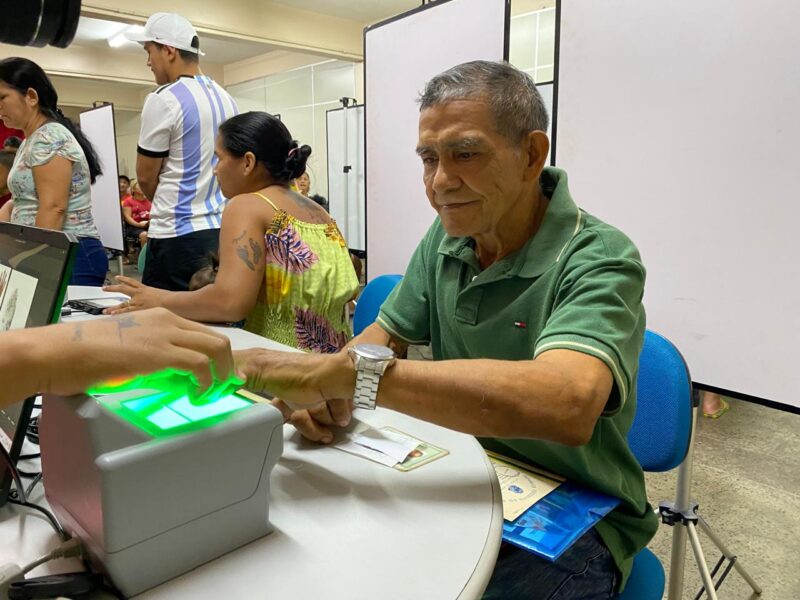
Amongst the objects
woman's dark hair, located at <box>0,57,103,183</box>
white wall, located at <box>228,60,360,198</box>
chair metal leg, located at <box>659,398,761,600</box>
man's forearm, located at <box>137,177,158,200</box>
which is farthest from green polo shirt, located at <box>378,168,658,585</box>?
white wall, located at <box>228,60,360,198</box>

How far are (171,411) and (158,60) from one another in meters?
2.04

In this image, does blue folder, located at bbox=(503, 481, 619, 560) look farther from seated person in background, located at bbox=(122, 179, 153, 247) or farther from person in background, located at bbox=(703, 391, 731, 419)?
seated person in background, located at bbox=(122, 179, 153, 247)

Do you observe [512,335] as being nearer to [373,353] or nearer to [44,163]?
[373,353]

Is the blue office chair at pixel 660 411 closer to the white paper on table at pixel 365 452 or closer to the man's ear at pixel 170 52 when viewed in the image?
the white paper on table at pixel 365 452

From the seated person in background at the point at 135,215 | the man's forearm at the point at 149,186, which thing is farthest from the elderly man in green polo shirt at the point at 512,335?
the seated person in background at the point at 135,215

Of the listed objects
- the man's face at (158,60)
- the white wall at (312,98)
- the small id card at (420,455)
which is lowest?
the small id card at (420,455)

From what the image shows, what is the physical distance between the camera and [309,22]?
6.25 m

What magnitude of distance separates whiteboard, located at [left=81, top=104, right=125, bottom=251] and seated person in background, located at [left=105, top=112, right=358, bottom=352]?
3.19 m

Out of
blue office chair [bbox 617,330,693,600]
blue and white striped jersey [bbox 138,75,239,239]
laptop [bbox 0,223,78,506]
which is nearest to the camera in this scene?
laptop [bbox 0,223,78,506]

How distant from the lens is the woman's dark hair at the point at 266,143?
5.74 ft

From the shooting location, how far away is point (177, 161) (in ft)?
7.25

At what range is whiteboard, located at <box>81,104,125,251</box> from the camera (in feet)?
14.7

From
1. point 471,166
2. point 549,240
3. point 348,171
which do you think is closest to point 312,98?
point 348,171

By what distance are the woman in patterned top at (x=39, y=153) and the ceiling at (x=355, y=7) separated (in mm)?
4201
